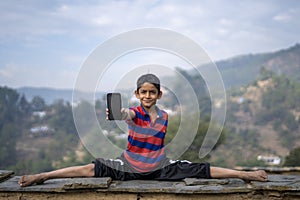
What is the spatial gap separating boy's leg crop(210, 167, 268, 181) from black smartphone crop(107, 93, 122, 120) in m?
0.83

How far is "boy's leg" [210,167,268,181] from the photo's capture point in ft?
8.95

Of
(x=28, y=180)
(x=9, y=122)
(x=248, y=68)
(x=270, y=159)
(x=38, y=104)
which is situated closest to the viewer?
(x=28, y=180)

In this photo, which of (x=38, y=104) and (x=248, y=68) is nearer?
(x=38, y=104)

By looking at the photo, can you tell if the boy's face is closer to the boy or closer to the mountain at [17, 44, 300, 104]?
the boy

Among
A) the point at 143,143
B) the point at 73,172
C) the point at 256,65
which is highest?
the point at 256,65

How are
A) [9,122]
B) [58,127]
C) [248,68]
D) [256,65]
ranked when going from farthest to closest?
1. [256,65]
2. [248,68]
3. [9,122]
4. [58,127]

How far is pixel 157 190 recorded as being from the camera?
102 inches

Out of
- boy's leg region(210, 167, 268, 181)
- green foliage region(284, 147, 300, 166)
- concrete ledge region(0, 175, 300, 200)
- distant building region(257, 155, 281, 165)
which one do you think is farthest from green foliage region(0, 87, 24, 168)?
boy's leg region(210, 167, 268, 181)

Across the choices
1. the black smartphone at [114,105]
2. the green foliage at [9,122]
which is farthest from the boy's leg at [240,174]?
the green foliage at [9,122]

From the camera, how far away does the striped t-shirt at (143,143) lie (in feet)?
9.24

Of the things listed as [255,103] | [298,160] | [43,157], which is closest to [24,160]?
[43,157]

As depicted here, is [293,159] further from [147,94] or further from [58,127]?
[58,127]

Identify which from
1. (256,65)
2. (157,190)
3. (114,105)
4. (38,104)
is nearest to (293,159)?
(157,190)

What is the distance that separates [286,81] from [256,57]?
11101 millimetres
